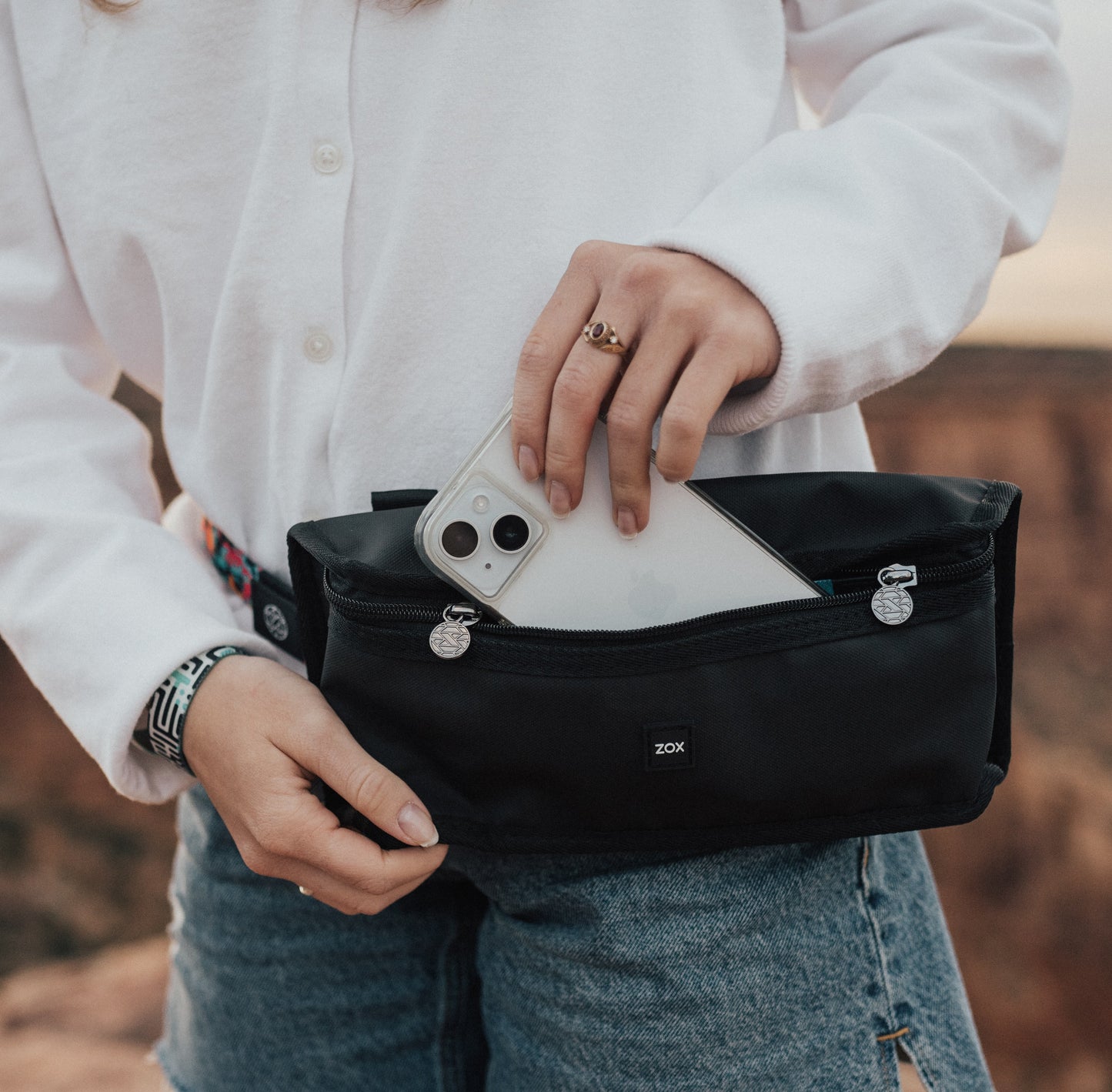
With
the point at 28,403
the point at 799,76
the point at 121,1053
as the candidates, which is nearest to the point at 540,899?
the point at 28,403

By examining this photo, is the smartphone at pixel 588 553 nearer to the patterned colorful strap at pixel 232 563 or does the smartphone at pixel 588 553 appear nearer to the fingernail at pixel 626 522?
the fingernail at pixel 626 522

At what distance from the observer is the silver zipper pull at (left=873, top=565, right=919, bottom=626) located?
785 mm

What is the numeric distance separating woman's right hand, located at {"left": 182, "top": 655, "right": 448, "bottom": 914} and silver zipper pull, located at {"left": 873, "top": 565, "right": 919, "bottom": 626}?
16.6 inches

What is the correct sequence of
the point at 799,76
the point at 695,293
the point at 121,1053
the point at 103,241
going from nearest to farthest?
Answer: the point at 695,293
the point at 103,241
the point at 799,76
the point at 121,1053

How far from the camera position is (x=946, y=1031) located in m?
0.89

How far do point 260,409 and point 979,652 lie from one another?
0.73 meters

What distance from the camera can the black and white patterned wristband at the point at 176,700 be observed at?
842 millimetres

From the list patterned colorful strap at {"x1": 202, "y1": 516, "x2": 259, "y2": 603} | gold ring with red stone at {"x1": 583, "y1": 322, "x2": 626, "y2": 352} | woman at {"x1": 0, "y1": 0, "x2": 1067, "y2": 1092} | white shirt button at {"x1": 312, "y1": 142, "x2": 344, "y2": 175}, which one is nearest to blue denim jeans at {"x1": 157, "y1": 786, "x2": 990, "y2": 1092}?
woman at {"x1": 0, "y1": 0, "x2": 1067, "y2": 1092}

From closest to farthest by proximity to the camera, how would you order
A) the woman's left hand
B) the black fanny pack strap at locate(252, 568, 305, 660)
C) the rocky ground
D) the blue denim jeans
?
the woman's left hand → the blue denim jeans → the black fanny pack strap at locate(252, 568, 305, 660) → the rocky ground

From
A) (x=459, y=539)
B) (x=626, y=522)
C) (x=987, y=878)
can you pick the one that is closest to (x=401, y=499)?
(x=459, y=539)

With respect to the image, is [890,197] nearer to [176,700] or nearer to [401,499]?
[401,499]

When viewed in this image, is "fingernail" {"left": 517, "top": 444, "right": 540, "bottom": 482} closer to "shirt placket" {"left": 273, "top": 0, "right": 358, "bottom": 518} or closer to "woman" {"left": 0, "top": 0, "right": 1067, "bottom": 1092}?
"woman" {"left": 0, "top": 0, "right": 1067, "bottom": 1092}

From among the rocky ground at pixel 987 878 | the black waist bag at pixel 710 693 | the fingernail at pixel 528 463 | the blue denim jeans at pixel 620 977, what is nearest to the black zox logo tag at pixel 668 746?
the black waist bag at pixel 710 693

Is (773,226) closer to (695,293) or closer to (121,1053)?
(695,293)
